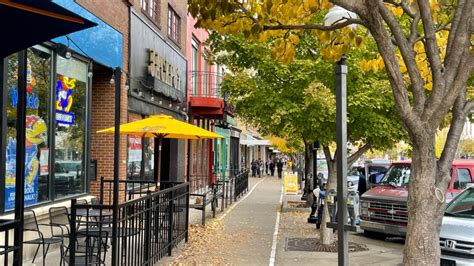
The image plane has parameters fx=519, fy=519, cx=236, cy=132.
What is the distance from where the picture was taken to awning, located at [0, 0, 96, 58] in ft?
11.9

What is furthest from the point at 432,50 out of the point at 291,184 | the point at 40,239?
the point at 291,184

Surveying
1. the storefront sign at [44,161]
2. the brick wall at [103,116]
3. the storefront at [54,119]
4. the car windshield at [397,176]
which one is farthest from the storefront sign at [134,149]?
the car windshield at [397,176]

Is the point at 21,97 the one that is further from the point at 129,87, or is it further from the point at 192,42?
the point at 192,42

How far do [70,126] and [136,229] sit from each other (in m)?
4.49

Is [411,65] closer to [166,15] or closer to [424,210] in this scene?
[424,210]

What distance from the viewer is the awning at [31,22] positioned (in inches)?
142

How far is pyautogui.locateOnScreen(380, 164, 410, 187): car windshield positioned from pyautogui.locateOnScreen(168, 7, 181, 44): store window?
8.81 meters

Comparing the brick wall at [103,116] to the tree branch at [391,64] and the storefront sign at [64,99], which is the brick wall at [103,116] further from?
the tree branch at [391,64]

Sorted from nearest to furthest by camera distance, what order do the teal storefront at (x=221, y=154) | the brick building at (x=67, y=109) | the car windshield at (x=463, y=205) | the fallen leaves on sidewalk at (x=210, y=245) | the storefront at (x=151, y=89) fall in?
1. the brick building at (x=67, y=109)
2. the car windshield at (x=463, y=205)
3. the fallen leaves on sidewalk at (x=210, y=245)
4. the storefront at (x=151, y=89)
5. the teal storefront at (x=221, y=154)

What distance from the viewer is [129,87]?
13.0 meters

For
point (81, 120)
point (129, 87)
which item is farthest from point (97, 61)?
point (129, 87)

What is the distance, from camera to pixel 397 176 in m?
12.9

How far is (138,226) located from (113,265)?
1361mm

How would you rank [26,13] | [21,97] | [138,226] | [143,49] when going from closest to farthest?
1. [26,13]
2. [21,97]
3. [138,226]
4. [143,49]
